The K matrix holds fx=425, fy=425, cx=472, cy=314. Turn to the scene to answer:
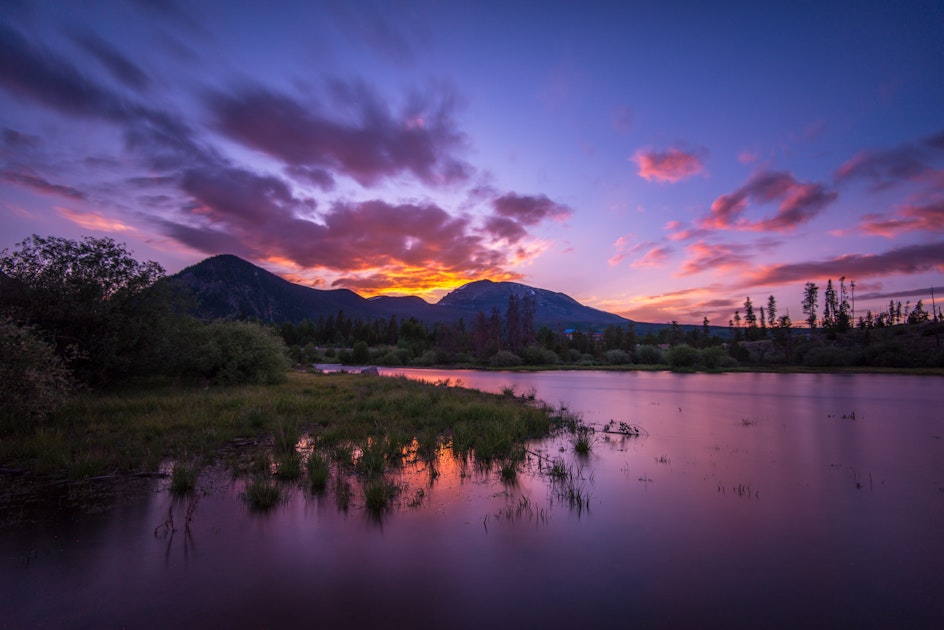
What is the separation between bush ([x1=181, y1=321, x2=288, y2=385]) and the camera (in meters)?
25.0

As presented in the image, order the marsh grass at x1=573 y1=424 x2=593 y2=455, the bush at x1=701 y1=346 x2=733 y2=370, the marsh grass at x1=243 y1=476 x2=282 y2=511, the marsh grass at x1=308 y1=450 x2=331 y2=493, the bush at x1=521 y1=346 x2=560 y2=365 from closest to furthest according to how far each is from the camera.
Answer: the marsh grass at x1=243 y1=476 x2=282 y2=511
the marsh grass at x1=308 y1=450 x2=331 y2=493
the marsh grass at x1=573 y1=424 x2=593 y2=455
the bush at x1=701 y1=346 x2=733 y2=370
the bush at x1=521 y1=346 x2=560 y2=365

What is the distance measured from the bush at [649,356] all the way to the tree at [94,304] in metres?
87.0

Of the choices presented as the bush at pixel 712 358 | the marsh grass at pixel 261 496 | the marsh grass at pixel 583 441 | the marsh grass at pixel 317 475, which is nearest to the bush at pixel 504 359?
the bush at pixel 712 358

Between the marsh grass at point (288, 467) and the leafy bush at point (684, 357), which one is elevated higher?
the leafy bush at point (684, 357)

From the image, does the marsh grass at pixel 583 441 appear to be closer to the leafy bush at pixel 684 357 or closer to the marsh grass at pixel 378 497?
the marsh grass at pixel 378 497

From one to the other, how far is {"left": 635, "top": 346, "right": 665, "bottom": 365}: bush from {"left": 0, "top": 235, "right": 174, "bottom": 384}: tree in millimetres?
86959

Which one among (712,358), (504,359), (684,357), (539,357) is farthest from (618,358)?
(504,359)

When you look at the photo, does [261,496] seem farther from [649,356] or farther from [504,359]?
[649,356]

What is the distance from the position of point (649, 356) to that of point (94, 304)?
90317mm

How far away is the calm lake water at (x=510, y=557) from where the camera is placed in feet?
19.0

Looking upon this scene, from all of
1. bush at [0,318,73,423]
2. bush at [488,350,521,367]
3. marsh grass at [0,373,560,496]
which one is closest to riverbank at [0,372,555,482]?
marsh grass at [0,373,560,496]

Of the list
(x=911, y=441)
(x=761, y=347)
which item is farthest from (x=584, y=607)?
(x=761, y=347)

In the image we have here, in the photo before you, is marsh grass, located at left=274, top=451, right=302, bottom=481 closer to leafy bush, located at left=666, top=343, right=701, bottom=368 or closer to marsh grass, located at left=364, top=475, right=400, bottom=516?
marsh grass, located at left=364, top=475, right=400, bottom=516

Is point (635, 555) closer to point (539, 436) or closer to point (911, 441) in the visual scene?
point (539, 436)
